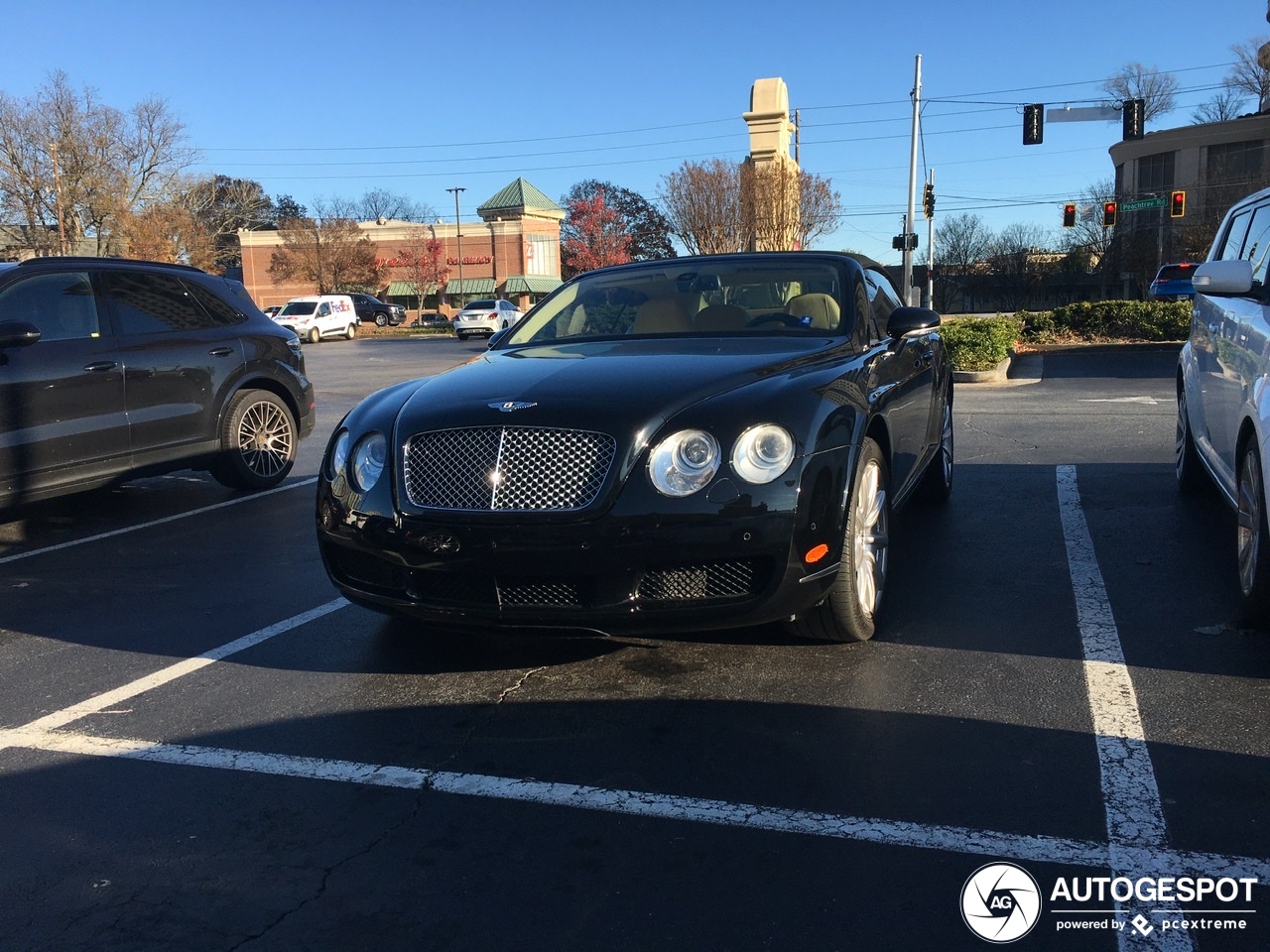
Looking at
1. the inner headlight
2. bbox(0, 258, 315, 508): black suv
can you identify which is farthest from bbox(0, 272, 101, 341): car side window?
A: the inner headlight

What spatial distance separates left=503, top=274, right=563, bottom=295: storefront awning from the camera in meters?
74.2

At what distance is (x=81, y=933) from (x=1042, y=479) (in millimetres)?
6818

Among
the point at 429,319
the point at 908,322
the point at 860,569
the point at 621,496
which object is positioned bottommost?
the point at 860,569

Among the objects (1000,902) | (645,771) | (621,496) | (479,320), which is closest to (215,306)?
(621,496)

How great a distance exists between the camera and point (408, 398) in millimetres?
4199

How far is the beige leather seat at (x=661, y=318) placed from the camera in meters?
5.14

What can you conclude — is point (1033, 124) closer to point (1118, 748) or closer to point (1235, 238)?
point (1235, 238)

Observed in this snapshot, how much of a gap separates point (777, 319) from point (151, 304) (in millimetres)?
4554

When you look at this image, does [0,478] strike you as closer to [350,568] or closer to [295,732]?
[350,568]

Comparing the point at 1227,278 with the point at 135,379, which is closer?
the point at 1227,278

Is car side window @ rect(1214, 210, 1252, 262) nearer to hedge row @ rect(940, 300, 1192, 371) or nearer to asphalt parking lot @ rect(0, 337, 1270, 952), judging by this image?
asphalt parking lot @ rect(0, 337, 1270, 952)

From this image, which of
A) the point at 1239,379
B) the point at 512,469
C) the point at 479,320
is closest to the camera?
the point at 512,469

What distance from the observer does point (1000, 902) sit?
2.46 meters

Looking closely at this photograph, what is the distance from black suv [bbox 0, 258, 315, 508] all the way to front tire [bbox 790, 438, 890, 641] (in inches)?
186
